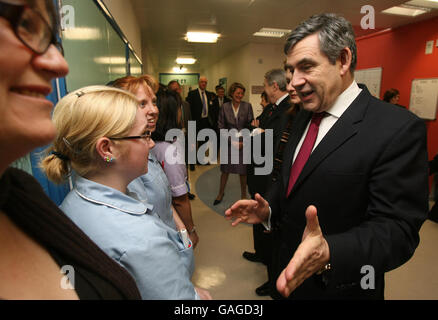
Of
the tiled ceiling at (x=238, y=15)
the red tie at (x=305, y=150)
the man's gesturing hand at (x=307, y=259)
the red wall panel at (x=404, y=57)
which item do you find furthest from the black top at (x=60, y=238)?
the red wall panel at (x=404, y=57)

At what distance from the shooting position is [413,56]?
4625 millimetres

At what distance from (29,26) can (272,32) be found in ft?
22.2

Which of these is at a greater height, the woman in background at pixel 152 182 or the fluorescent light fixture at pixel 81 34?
the fluorescent light fixture at pixel 81 34

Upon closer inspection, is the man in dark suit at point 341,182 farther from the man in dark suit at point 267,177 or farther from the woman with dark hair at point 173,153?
the man in dark suit at point 267,177

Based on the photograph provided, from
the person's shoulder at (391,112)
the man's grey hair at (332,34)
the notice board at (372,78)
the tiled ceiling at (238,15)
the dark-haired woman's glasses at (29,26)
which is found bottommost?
the person's shoulder at (391,112)

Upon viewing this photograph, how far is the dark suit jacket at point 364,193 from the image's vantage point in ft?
2.76

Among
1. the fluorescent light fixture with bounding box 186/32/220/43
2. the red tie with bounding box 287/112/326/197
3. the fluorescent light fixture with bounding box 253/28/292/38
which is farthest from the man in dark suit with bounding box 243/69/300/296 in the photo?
the fluorescent light fixture with bounding box 186/32/220/43

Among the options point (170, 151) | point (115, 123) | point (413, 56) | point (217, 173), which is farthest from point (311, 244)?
point (413, 56)

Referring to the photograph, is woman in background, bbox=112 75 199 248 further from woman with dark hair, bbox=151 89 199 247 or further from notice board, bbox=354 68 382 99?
notice board, bbox=354 68 382 99

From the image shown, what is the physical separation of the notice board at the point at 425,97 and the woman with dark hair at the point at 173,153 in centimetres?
484

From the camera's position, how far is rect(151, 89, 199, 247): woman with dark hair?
176 centimetres
